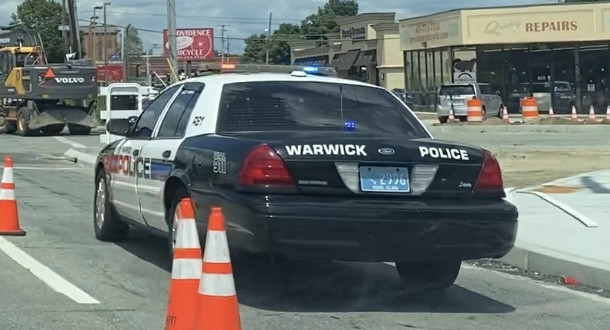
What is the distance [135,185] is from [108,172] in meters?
1.03

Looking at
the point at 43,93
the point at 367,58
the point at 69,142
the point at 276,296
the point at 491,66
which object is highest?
the point at 367,58

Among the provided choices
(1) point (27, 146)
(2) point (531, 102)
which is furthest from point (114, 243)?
(2) point (531, 102)

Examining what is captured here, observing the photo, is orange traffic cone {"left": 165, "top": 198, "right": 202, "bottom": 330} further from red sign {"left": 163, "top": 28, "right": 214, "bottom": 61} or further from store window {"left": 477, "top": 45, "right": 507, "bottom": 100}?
red sign {"left": 163, "top": 28, "right": 214, "bottom": 61}

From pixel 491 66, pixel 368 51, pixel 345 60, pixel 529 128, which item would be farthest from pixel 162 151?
pixel 345 60

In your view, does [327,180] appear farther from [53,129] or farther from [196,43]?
[196,43]

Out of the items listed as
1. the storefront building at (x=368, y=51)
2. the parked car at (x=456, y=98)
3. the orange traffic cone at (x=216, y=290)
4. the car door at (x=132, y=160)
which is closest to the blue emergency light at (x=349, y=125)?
the car door at (x=132, y=160)

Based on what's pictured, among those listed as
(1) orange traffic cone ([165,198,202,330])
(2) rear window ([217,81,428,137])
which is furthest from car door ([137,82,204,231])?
(1) orange traffic cone ([165,198,202,330])

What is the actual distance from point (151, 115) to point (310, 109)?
6.15 feet

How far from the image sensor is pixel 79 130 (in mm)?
35375

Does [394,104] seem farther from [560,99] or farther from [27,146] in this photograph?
[560,99]

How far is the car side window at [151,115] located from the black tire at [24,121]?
25.7 m

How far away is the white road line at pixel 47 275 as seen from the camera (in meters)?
7.39

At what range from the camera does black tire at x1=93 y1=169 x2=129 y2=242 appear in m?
9.74

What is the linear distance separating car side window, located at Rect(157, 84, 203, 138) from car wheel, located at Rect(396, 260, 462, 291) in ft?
7.03
